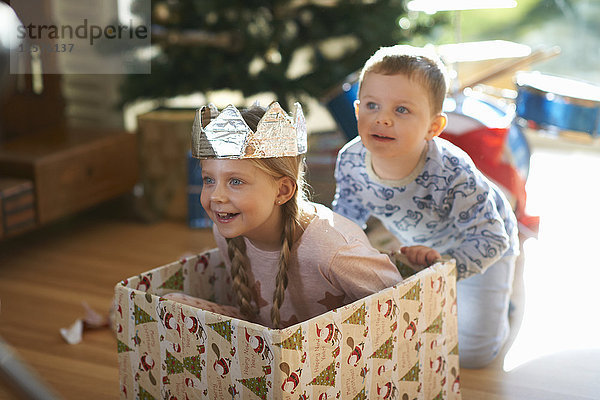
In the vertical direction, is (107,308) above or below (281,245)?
below

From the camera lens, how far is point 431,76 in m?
1.50

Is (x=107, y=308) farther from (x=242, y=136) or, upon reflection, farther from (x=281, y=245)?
(x=242, y=136)

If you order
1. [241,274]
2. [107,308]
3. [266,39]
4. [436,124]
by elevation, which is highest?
[266,39]

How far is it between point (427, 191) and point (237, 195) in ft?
1.65

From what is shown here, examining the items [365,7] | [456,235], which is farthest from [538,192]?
[456,235]

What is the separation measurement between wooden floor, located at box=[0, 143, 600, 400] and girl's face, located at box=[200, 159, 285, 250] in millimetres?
512

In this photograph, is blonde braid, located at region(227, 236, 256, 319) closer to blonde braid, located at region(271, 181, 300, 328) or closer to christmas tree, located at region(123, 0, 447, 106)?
blonde braid, located at region(271, 181, 300, 328)

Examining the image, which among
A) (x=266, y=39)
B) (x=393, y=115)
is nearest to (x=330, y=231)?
(x=393, y=115)

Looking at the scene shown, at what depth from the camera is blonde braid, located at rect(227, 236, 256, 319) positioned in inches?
54.6

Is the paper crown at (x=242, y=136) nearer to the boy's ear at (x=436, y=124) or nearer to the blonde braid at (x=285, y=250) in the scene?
the blonde braid at (x=285, y=250)

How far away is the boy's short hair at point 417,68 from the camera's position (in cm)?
149

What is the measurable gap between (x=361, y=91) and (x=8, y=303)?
1237mm

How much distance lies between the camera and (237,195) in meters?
1.27

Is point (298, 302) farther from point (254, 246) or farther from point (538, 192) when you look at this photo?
point (538, 192)
